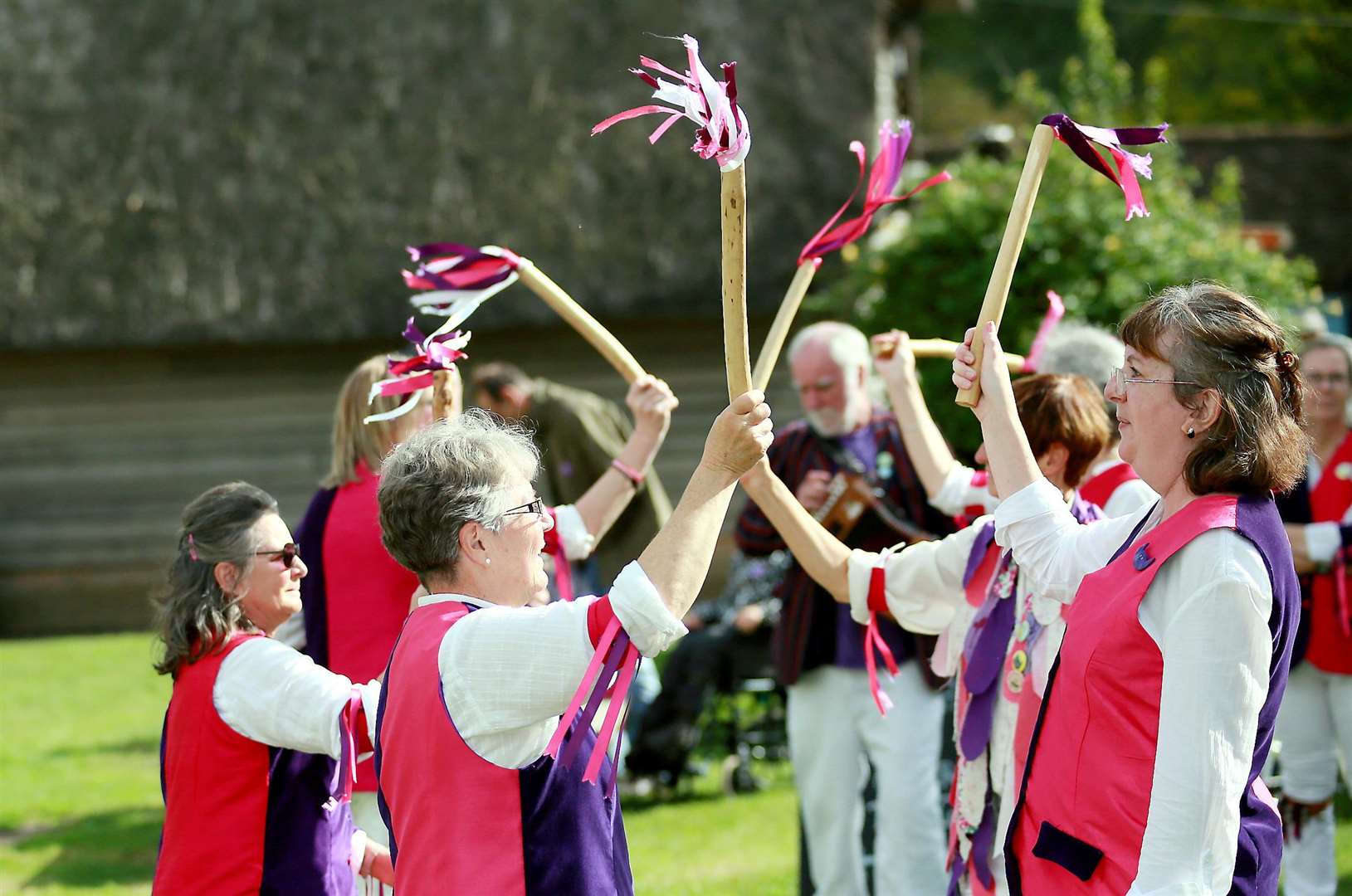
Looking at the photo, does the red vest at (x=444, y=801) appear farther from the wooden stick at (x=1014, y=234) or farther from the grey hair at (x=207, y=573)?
the wooden stick at (x=1014, y=234)

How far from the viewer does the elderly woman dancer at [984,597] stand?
9.91ft

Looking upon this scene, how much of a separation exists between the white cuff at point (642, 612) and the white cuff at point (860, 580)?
118 centimetres

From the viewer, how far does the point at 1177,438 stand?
217 cm

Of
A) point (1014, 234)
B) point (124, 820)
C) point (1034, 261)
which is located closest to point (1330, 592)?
point (1014, 234)

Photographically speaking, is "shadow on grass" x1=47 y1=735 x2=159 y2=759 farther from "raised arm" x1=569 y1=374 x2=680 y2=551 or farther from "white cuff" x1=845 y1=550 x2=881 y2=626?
"white cuff" x1=845 y1=550 x2=881 y2=626

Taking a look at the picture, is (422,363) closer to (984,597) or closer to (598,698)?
(598,698)

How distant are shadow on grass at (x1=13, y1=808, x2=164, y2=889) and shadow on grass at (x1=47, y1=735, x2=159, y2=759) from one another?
54.9 inches

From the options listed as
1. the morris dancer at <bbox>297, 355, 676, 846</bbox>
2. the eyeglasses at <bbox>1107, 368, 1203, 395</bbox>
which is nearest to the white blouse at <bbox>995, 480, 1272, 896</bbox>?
the eyeglasses at <bbox>1107, 368, 1203, 395</bbox>

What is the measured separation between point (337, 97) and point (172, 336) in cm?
263

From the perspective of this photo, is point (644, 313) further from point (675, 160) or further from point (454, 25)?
point (454, 25)

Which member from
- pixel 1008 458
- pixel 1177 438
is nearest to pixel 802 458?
pixel 1008 458

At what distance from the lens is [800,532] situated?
3.10m

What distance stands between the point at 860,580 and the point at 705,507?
3.62ft

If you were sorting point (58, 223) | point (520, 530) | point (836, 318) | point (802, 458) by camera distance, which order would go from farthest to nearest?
point (58, 223), point (836, 318), point (802, 458), point (520, 530)
